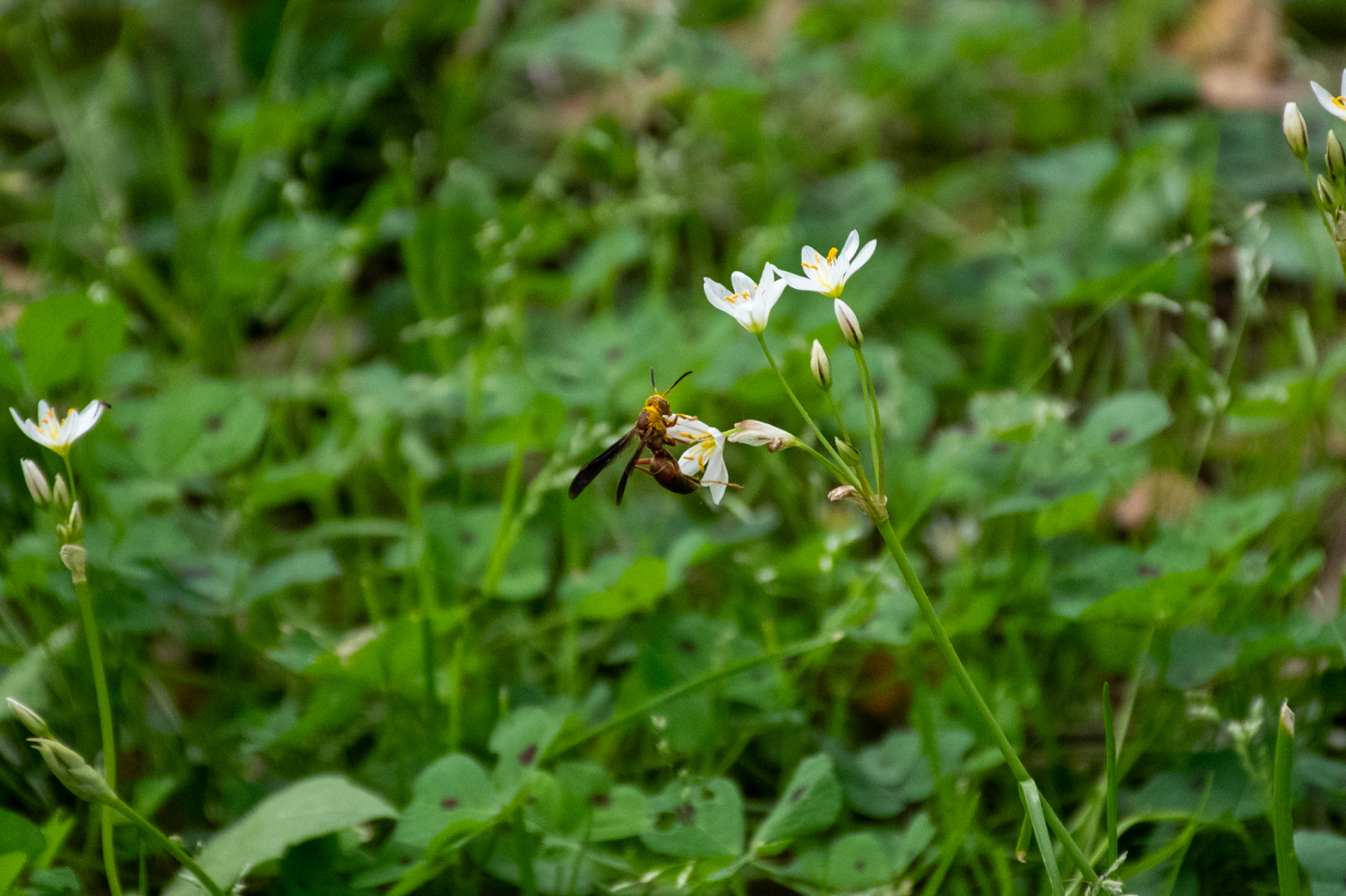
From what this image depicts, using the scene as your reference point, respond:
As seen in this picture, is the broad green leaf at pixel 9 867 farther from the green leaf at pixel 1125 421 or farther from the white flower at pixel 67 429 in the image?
the green leaf at pixel 1125 421

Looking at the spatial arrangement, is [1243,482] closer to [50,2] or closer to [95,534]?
[95,534]

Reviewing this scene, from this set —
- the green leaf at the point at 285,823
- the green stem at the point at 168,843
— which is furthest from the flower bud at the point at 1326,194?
the green stem at the point at 168,843

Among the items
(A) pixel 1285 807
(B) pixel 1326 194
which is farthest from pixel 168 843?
(B) pixel 1326 194

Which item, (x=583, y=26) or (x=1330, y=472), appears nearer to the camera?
(x=1330, y=472)

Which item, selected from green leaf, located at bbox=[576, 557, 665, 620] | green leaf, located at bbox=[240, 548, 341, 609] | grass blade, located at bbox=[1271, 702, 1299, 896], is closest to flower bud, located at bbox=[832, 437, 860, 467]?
grass blade, located at bbox=[1271, 702, 1299, 896]

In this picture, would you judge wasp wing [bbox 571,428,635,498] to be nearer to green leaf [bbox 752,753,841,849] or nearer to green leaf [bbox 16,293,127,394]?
green leaf [bbox 752,753,841,849]

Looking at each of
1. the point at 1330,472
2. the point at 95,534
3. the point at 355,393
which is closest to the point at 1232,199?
the point at 1330,472
